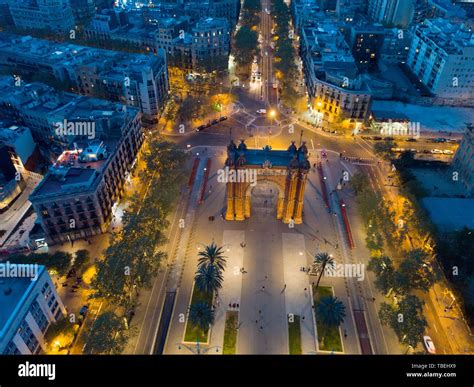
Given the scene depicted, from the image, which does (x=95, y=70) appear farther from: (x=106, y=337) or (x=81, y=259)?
(x=106, y=337)

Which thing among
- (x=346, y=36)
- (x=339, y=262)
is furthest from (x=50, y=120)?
(x=346, y=36)

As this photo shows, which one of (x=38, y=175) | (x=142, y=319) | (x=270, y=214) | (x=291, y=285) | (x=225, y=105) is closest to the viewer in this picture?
(x=142, y=319)

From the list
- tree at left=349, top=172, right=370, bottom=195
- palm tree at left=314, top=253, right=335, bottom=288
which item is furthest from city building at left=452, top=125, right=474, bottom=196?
palm tree at left=314, top=253, right=335, bottom=288

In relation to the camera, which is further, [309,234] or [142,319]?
[309,234]

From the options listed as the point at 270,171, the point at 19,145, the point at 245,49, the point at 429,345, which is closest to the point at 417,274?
the point at 429,345

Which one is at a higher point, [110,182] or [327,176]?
[110,182]

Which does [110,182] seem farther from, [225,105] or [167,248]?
[225,105]
